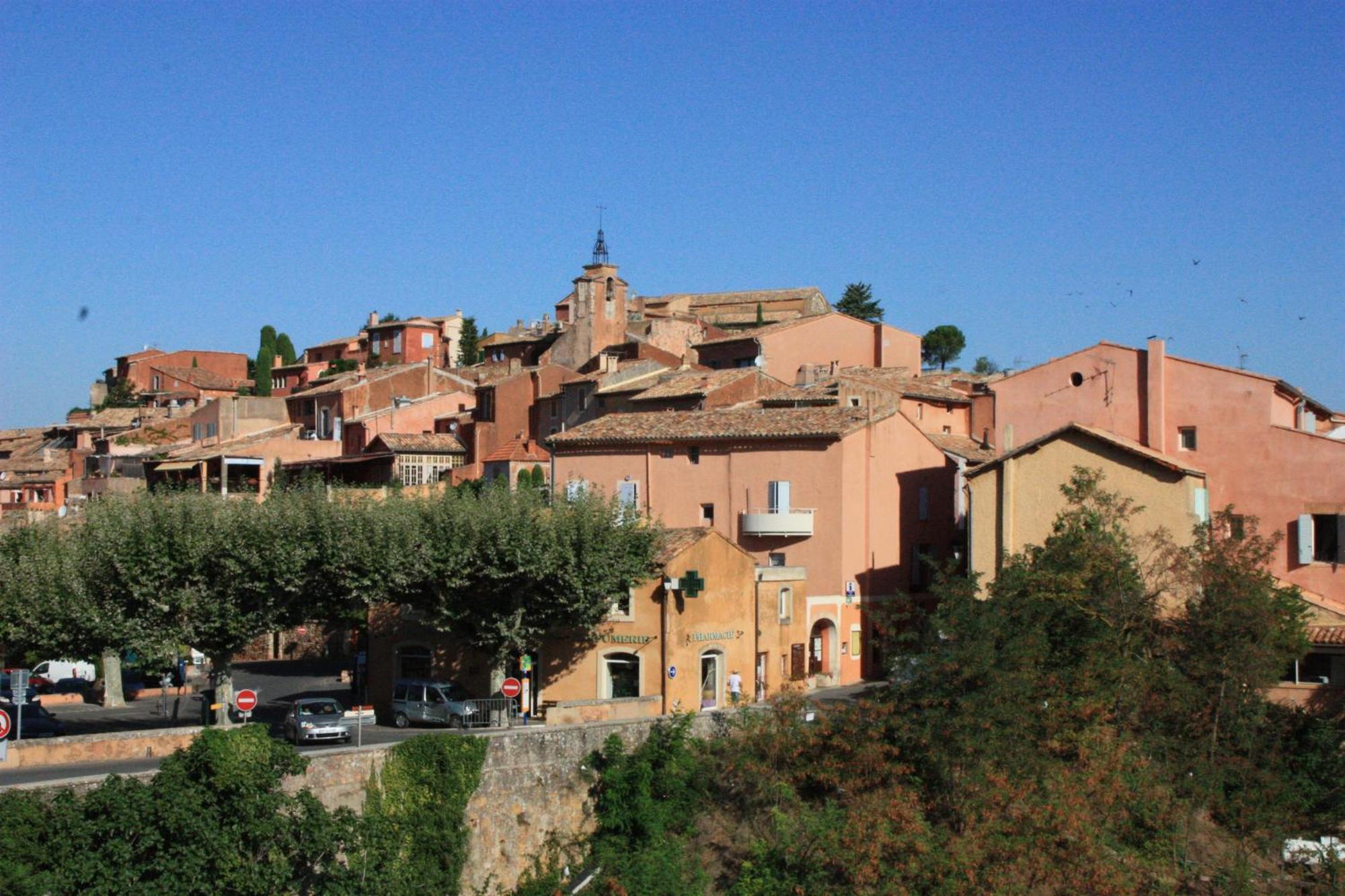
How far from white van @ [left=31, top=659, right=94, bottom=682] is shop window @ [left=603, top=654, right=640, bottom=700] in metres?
A: 22.6

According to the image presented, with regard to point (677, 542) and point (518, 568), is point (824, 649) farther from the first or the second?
point (518, 568)

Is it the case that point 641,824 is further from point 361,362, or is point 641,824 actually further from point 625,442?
point 361,362

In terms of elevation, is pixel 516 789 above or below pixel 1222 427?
below

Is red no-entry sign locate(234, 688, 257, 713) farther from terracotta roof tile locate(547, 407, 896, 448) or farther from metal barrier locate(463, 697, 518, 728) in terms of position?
terracotta roof tile locate(547, 407, 896, 448)

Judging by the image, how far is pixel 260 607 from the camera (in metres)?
35.2

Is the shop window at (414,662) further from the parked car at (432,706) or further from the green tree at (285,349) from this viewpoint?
the green tree at (285,349)

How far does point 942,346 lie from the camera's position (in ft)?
345

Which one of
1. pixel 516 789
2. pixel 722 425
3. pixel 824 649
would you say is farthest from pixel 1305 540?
pixel 516 789

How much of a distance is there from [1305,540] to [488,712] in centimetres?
→ 2238

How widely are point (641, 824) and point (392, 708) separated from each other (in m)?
8.60

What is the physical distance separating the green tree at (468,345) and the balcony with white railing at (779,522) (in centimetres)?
5614

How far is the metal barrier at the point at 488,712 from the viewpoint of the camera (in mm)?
34562

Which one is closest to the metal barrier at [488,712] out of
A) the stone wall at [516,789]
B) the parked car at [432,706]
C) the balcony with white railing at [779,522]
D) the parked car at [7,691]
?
the parked car at [432,706]

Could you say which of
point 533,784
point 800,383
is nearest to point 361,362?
point 800,383
